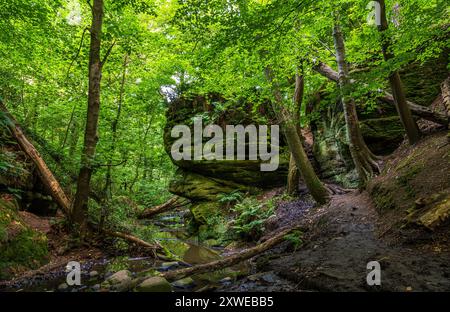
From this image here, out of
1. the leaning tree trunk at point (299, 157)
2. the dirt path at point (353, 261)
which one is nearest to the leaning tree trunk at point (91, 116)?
the dirt path at point (353, 261)

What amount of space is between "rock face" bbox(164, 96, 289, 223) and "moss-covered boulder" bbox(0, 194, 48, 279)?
7.82m

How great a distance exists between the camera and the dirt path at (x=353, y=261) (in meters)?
3.57

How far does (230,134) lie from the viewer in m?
15.1

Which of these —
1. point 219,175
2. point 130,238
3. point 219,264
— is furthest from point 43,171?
point 219,175

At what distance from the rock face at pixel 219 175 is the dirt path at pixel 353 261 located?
7012mm

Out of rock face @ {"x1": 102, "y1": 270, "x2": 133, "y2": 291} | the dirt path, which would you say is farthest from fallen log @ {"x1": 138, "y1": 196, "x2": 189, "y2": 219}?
rock face @ {"x1": 102, "y1": 270, "x2": 133, "y2": 291}

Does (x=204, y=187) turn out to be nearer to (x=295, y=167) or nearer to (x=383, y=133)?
(x=295, y=167)

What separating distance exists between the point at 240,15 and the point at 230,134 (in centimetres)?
955

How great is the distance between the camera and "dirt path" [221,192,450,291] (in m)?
3.57

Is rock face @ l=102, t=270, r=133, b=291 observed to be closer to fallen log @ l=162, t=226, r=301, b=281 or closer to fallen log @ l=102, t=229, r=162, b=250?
fallen log @ l=162, t=226, r=301, b=281

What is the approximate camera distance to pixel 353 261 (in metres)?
4.61

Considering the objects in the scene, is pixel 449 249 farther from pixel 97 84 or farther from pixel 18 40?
→ pixel 18 40

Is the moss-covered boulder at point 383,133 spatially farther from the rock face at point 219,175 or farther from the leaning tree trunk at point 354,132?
the rock face at point 219,175

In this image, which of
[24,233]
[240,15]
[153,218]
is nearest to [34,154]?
[24,233]
